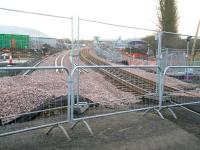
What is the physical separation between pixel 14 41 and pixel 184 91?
514cm

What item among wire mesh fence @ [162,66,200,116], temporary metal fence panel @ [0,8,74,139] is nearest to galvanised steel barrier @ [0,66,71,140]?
temporary metal fence panel @ [0,8,74,139]

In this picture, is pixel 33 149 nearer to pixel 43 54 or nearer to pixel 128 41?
pixel 43 54

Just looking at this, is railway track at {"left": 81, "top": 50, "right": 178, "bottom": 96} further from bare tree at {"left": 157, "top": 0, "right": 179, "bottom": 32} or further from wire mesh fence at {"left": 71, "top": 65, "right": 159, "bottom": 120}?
bare tree at {"left": 157, "top": 0, "right": 179, "bottom": 32}

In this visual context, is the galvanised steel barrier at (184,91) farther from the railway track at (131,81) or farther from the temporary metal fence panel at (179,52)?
the temporary metal fence panel at (179,52)

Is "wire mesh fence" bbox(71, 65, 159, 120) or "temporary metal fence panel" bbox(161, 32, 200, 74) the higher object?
"temporary metal fence panel" bbox(161, 32, 200, 74)

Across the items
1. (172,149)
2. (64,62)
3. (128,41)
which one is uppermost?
(128,41)

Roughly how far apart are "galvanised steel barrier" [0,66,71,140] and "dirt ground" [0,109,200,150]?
25cm

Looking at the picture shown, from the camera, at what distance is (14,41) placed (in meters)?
6.59

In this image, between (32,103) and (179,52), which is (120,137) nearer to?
(32,103)

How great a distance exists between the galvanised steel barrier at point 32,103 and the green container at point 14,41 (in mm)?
633

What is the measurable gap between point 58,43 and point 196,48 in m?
8.23

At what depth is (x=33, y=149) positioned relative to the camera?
514 cm

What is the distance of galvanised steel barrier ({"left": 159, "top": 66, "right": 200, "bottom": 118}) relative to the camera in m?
8.55

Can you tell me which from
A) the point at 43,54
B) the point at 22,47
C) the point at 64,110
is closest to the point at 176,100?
the point at 64,110
